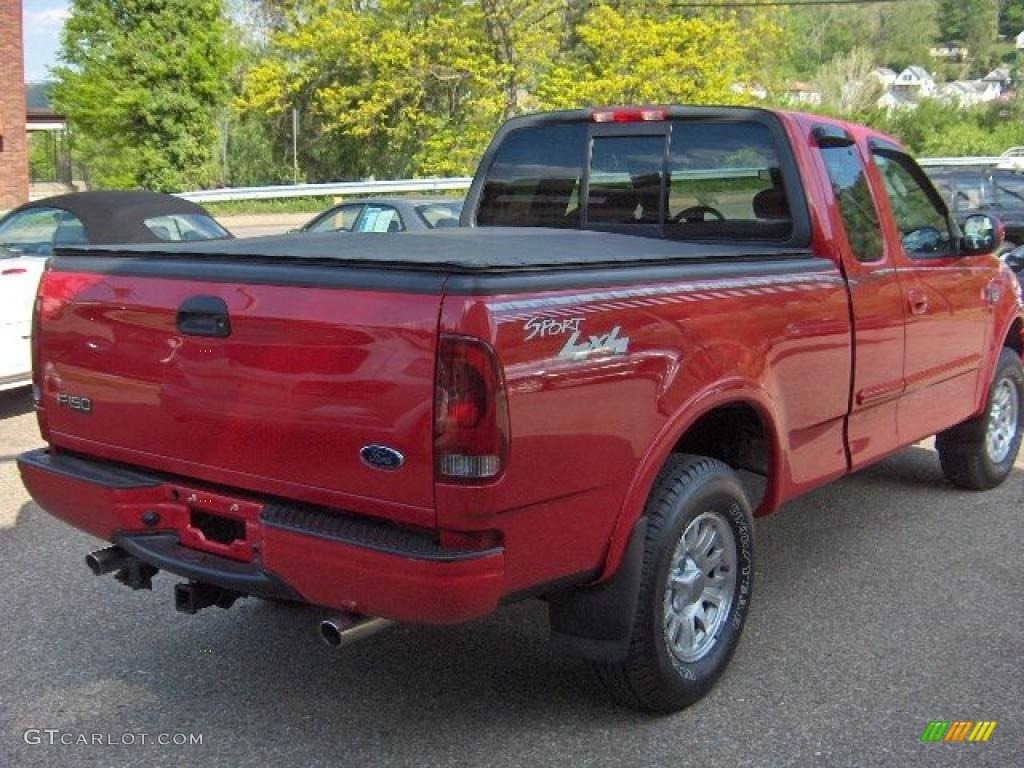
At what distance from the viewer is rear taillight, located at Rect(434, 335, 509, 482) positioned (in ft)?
9.57

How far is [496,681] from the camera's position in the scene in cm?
411

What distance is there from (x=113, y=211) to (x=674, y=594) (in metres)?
6.76

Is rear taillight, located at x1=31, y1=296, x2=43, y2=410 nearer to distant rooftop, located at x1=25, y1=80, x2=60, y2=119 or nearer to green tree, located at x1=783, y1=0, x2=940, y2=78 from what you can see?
distant rooftop, located at x1=25, y1=80, x2=60, y2=119

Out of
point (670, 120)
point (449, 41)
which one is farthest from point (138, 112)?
point (670, 120)

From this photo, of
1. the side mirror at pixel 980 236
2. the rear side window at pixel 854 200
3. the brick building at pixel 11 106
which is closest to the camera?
the rear side window at pixel 854 200

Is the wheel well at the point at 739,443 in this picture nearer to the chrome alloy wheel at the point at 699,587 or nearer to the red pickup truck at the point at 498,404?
the red pickup truck at the point at 498,404

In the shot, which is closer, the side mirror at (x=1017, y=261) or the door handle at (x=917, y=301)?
the door handle at (x=917, y=301)

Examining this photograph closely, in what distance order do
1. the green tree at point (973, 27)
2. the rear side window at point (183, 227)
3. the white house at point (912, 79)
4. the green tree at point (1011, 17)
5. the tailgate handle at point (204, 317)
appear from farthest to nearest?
1. the green tree at point (1011, 17)
2. the green tree at point (973, 27)
3. the white house at point (912, 79)
4. the rear side window at point (183, 227)
5. the tailgate handle at point (204, 317)

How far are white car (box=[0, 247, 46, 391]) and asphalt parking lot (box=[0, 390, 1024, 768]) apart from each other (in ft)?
10.4

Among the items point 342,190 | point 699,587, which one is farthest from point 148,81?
point 699,587

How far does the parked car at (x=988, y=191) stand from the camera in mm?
15047

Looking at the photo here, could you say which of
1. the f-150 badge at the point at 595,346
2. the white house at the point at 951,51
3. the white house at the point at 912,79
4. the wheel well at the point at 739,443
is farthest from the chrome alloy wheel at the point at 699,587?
the white house at the point at 951,51

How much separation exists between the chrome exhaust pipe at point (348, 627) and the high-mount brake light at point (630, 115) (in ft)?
9.35

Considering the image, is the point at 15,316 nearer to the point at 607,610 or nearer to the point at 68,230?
the point at 68,230
